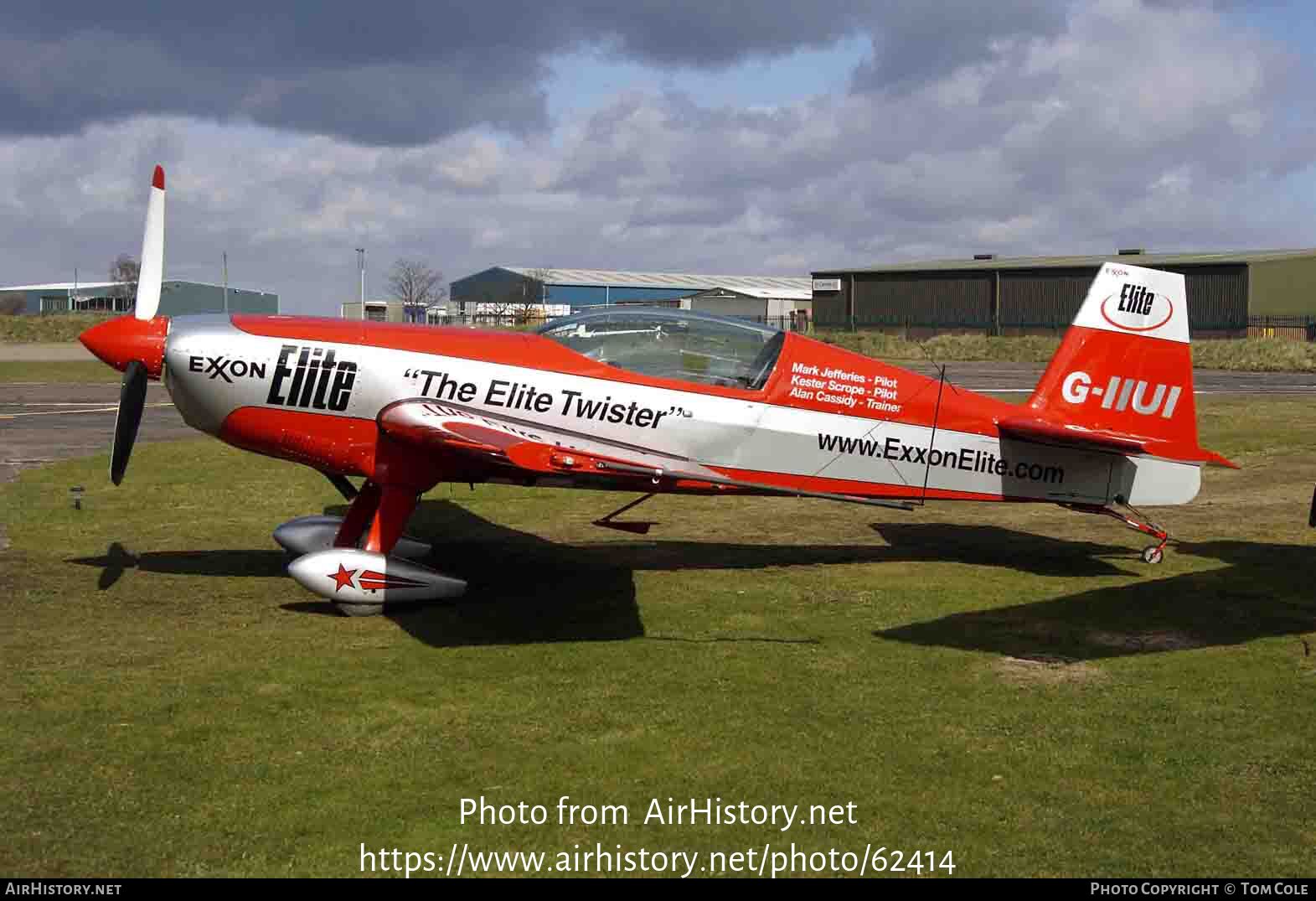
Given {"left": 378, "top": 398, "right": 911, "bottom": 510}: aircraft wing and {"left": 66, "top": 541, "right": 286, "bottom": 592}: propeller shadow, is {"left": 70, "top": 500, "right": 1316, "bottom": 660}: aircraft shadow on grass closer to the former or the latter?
{"left": 66, "top": 541, "right": 286, "bottom": 592}: propeller shadow

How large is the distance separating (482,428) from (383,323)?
1.93 m

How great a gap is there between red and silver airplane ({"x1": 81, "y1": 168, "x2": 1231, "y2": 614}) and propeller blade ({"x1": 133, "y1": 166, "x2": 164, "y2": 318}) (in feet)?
0.07

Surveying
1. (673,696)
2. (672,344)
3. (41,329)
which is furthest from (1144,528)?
(41,329)

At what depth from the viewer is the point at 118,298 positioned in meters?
110

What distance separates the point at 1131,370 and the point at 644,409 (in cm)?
493

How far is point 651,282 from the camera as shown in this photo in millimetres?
110312

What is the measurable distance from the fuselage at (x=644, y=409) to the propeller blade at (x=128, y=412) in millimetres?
402

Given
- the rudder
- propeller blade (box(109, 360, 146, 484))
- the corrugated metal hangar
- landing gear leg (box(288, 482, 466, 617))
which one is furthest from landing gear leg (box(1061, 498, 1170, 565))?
the corrugated metal hangar

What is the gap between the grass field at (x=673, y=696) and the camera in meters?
5.56

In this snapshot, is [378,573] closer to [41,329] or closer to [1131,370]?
[1131,370]

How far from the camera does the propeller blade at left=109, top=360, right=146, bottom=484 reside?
1043 cm

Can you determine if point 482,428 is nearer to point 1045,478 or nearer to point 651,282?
point 1045,478

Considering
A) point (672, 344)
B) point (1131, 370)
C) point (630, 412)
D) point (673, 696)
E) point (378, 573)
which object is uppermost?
point (672, 344)

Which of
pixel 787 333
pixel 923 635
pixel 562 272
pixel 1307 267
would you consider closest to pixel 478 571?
pixel 787 333
